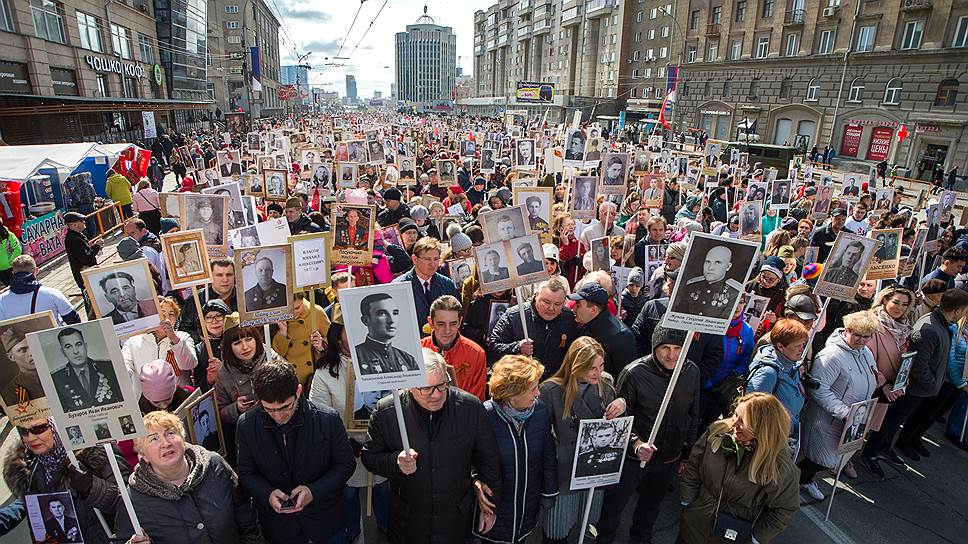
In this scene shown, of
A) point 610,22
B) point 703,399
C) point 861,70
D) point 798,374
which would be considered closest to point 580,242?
point 703,399

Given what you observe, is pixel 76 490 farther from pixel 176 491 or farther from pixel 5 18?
pixel 5 18

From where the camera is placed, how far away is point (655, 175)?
11.2 meters

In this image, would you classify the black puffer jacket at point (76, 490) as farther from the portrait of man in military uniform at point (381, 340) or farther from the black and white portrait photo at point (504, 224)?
the black and white portrait photo at point (504, 224)

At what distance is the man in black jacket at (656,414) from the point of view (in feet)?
12.2

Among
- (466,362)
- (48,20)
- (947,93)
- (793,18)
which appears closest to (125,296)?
(466,362)

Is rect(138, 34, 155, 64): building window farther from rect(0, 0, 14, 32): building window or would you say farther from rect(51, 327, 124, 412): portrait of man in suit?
rect(51, 327, 124, 412): portrait of man in suit

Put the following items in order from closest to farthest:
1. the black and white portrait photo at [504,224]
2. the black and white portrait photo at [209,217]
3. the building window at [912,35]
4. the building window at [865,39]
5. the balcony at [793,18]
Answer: the black and white portrait photo at [504,224] → the black and white portrait photo at [209,217] → the building window at [912,35] → the building window at [865,39] → the balcony at [793,18]

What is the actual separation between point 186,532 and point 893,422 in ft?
20.8

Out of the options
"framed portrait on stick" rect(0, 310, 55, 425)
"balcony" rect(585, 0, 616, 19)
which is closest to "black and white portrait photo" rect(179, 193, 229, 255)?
"framed portrait on stick" rect(0, 310, 55, 425)

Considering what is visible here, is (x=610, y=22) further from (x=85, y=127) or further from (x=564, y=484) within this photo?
(x=564, y=484)

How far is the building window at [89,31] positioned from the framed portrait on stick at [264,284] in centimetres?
3449

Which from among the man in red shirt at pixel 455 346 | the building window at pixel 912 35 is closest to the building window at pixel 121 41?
the man in red shirt at pixel 455 346

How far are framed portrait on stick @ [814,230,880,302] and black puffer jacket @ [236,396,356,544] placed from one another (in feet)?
15.8

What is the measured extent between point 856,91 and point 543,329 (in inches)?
1681
